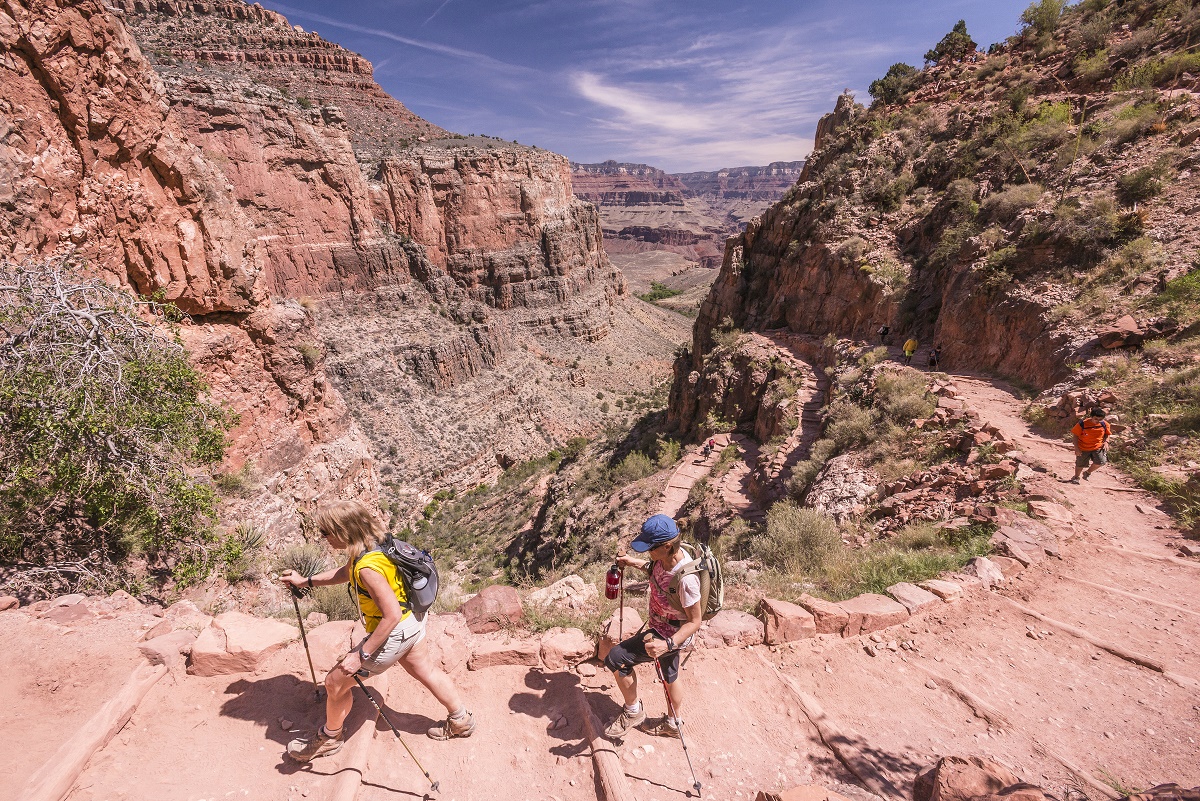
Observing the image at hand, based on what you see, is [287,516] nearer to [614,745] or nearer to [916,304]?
[614,745]

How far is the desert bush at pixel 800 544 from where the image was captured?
673 centimetres

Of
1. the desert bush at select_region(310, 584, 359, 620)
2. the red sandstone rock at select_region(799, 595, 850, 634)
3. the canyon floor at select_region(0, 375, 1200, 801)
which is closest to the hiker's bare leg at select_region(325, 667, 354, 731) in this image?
the canyon floor at select_region(0, 375, 1200, 801)

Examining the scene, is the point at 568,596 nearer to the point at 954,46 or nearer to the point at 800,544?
the point at 800,544

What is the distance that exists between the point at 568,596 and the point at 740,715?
249cm

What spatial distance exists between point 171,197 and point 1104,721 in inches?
639

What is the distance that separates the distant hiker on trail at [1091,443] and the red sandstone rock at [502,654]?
8.71 meters

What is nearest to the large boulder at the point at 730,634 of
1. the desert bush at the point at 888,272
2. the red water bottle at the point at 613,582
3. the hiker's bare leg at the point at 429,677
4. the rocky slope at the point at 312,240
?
the red water bottle at the point at 613,582

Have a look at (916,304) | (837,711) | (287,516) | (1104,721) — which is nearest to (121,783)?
(837,711)

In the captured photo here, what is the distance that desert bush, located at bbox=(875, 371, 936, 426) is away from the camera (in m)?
10.1

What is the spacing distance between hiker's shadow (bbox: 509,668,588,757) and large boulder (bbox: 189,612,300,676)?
2.26 metres

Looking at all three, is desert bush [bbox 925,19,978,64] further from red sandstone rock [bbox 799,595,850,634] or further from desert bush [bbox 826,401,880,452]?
red sandstone rock [bbox 799,595,850,634]

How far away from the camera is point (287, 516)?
12711 mm

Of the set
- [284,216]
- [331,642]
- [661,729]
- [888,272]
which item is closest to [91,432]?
[331,642]

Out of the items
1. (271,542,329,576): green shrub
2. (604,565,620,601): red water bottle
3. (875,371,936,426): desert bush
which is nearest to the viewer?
(604,565,620,601): red water bottle
